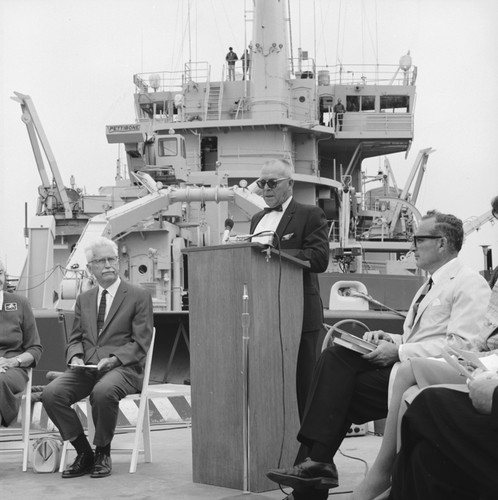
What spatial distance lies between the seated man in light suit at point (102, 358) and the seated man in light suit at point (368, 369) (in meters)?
1.60

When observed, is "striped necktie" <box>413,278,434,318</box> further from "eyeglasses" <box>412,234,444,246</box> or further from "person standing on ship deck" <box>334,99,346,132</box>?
"person standing on ship deck" <box>334,99,346,132</box>

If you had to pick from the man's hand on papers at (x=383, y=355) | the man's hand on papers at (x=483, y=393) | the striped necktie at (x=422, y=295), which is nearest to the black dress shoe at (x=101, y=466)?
the man's hand on papers at (x=383, y=355)

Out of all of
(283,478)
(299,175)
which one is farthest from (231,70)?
(283,478)

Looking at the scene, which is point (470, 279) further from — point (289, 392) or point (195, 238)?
point (195, 238)

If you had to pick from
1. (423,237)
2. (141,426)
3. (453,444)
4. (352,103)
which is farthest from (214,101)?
(453,444)

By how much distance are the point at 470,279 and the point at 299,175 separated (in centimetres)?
1842

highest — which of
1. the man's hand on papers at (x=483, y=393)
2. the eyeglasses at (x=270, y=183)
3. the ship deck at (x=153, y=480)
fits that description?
the eyeglasses at (x=270, y=183)

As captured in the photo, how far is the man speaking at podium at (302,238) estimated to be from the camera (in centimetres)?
483

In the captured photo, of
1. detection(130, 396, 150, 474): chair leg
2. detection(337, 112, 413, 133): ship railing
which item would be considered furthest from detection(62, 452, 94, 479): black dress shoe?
detection(337, 112, 413, 133): ship railing

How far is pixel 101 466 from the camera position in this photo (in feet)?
16.8

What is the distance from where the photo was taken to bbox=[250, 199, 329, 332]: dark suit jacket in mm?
4871

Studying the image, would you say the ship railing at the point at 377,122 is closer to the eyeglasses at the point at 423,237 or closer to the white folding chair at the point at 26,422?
the white folding chair at the point at 26,422

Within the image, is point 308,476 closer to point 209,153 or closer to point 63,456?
point 63,456

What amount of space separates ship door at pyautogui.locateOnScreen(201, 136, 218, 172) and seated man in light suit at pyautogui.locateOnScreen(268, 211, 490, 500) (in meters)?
19.3
